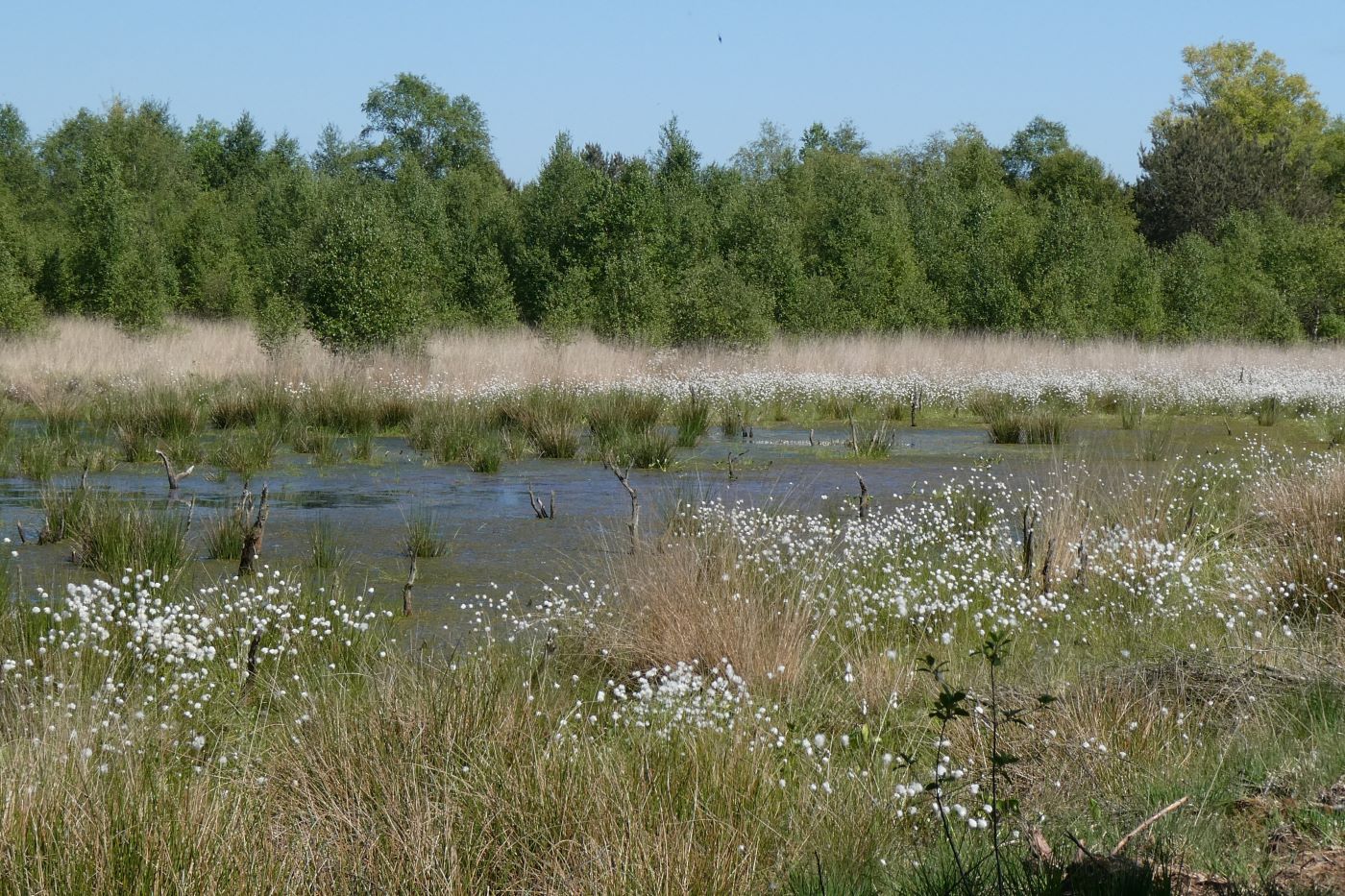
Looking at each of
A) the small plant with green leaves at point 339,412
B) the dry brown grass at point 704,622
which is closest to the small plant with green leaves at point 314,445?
the small plant with green leaves at point 339,412

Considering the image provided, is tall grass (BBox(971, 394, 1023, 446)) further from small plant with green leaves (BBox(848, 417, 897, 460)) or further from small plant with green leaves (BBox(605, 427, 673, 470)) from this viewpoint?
small plant with green leaves (BBox(605, 427, 673, 470))

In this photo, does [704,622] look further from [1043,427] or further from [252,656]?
[1043,427]

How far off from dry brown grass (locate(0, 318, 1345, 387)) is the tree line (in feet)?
3.02

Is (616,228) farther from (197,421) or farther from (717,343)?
(197,421)

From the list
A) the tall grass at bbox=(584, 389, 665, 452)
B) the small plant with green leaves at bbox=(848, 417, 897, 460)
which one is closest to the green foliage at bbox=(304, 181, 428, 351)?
the tall grass at bbox=(584, 389, 665, 452)

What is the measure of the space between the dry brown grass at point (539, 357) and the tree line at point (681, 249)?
0.92 meters

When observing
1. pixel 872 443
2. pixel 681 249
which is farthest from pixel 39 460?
pixel 681 249

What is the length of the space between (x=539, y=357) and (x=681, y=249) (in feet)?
50.6

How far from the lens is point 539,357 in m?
23.8

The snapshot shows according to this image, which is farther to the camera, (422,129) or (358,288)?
(422,129)

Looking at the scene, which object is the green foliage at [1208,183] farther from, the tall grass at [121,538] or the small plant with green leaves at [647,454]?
the tall grass at [121,538]

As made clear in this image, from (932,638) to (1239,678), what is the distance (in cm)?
158

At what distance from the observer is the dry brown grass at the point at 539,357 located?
21688 mm

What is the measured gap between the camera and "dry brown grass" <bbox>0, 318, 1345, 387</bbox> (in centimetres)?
2169
